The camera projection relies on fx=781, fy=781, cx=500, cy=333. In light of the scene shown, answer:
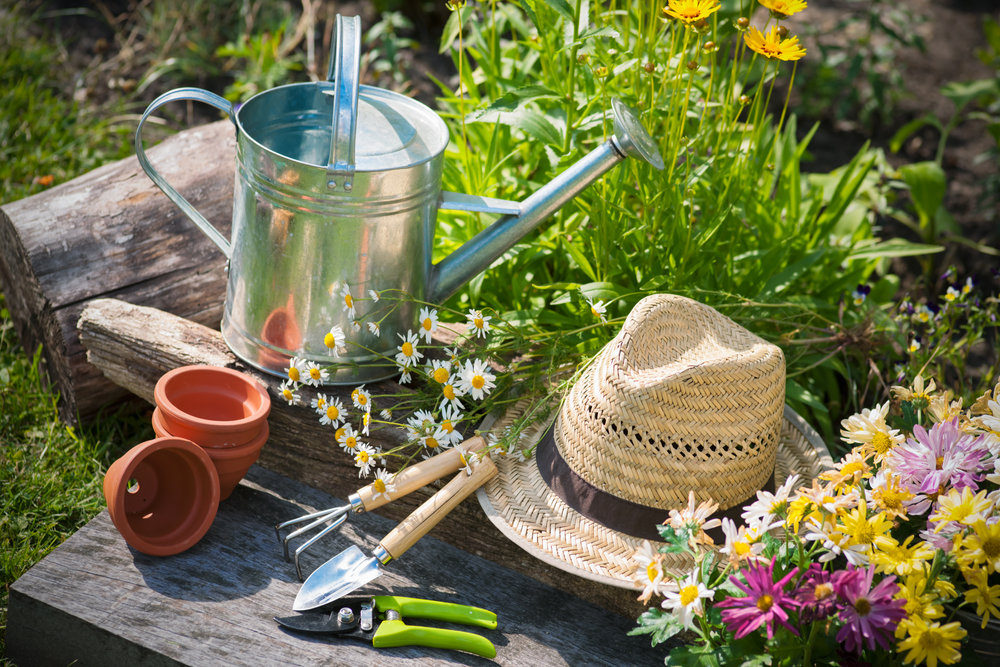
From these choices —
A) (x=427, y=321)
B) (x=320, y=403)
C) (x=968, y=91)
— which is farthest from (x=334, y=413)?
(x=968, y=91)

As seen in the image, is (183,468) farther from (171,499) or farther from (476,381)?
→ (476,381)

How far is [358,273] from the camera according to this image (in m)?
1.53

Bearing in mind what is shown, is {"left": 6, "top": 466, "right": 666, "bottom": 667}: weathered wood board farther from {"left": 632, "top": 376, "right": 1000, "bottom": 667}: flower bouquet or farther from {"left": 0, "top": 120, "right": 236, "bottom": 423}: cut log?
{"left": 0, "top": 120, "right": 236, "bottom": 423}: cut log

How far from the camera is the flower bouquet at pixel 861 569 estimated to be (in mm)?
1059

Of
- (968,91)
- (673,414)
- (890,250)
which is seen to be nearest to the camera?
(673,414)

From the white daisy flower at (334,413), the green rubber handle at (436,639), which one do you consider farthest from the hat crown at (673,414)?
the white daisy flower at (334,413)

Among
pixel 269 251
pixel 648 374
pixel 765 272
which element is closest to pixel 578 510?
pixel 648 374

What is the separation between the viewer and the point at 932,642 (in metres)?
1.05

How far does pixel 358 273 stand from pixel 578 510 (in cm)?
62

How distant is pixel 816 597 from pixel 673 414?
357mm

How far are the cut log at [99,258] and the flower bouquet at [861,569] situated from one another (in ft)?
4.62

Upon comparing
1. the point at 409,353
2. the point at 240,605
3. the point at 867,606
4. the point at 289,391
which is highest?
the point at 867,606

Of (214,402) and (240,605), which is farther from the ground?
(214,402)

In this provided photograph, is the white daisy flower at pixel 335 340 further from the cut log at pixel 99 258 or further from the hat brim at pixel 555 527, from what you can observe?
the cut log at pixel 99 258
